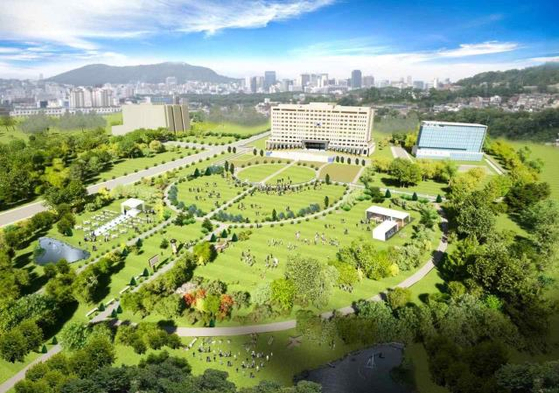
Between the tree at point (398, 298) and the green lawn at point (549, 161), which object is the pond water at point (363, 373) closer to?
the tree at point (398, 298)

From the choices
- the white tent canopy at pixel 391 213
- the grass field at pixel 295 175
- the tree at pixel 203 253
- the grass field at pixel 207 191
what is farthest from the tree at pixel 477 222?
the grass field at pixel 207 191

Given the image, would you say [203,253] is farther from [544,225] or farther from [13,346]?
[544,225]

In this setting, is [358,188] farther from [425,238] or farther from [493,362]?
[493,362]

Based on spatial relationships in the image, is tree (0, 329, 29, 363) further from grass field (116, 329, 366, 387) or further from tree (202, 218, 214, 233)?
tree (202, 218, 214, 233)

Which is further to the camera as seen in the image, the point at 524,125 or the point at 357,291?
the point at 524,125

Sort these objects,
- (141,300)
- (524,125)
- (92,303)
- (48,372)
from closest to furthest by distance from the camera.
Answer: (48,372) → (141,300) → (92,303) → (524,125)

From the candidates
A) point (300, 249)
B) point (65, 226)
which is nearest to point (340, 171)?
point (300, 249)

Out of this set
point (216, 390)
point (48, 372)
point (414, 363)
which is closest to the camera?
point (216, 390)

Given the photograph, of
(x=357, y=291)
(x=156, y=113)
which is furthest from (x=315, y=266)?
(x=156, y=113)
